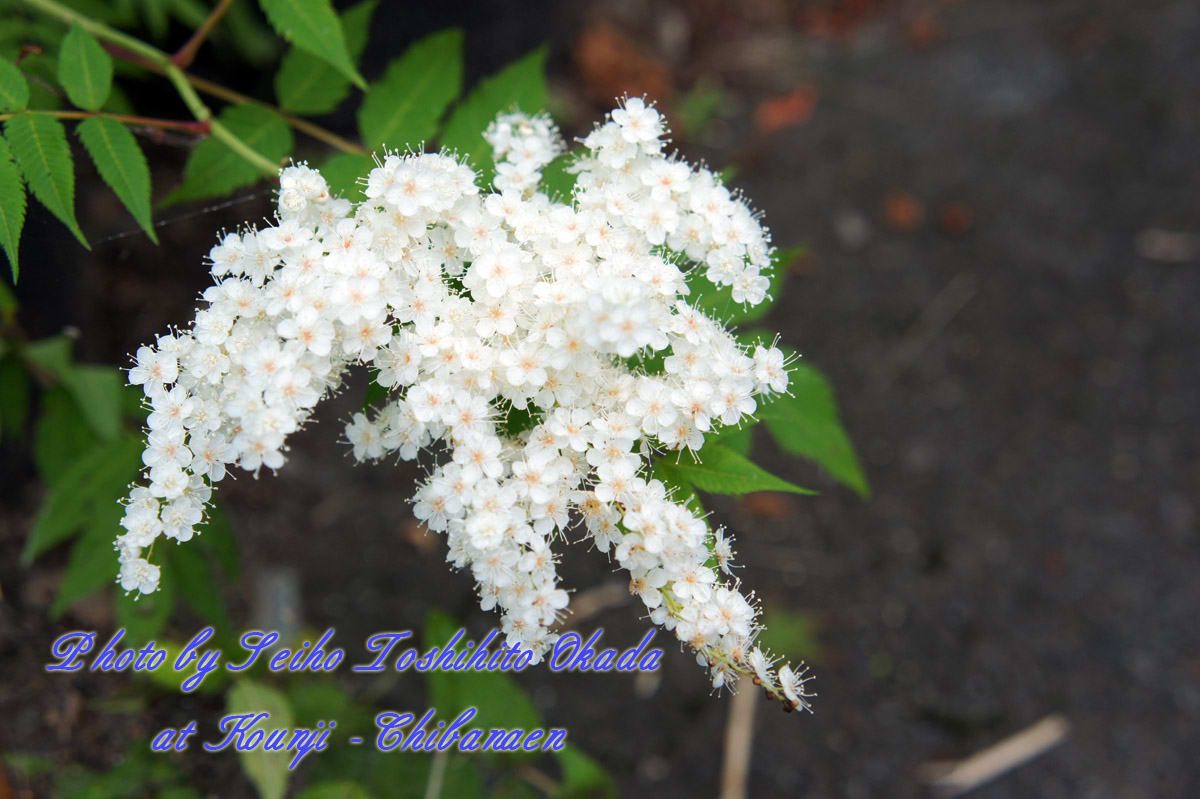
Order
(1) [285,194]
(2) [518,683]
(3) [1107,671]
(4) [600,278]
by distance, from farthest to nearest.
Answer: (3) [1107,671] < (2) [518,683] < (1) [285,194] < (4) [600,278]

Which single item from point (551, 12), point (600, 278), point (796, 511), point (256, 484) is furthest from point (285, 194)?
point (551, 12)

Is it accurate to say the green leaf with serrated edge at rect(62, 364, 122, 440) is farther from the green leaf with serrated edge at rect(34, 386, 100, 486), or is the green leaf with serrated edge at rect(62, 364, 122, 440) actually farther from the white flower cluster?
the white flower cluster

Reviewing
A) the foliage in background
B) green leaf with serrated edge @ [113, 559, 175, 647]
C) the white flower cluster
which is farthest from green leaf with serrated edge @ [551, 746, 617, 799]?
green leaf with serrated edge @ [113, 559, 175, 647]

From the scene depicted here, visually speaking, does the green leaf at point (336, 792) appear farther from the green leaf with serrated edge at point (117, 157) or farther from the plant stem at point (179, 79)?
the plant stem at point (179, 79)

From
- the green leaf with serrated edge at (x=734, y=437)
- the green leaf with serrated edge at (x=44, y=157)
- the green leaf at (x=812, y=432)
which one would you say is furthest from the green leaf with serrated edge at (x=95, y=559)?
the green leaf at (x=812, y=432)

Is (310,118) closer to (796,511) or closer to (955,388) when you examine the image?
(796,511)

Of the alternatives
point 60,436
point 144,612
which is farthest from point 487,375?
point 60,436

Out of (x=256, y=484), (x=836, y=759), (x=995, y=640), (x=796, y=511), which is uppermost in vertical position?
(x=256, y=484)
